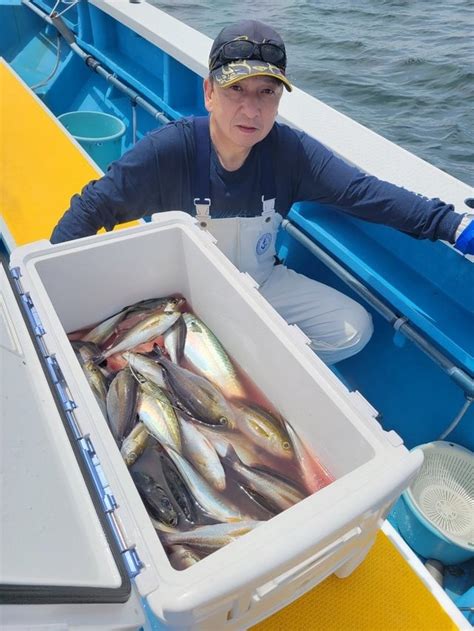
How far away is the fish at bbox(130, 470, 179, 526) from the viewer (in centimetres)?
124

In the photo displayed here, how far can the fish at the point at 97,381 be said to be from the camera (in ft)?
4.93

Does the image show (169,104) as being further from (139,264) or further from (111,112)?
(139,264)

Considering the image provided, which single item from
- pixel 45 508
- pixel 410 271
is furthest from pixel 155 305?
pixel 410 271

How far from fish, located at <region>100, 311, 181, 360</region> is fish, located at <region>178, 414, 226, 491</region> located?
1.31 feet

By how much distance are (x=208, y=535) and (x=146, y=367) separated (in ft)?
2.16

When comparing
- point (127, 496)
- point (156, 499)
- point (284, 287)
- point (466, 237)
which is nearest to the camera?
point (127, 496)

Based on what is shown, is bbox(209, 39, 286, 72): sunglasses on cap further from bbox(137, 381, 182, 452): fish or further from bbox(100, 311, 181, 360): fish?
bbox(137, 381, 182, 452): fish

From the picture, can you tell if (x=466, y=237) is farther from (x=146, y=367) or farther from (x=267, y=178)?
(x=146, y=367)

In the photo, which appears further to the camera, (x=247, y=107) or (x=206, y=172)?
(x=206, y=172)

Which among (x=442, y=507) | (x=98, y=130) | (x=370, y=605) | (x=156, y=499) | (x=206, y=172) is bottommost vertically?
(x=442, y=507)

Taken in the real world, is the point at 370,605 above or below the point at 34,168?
below

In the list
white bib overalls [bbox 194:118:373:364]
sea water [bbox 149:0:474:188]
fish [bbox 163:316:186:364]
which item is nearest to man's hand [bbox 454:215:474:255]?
white bib overalls [bbox 194:118:373:364]

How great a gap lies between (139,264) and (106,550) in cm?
110

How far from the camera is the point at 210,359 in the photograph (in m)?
1.72
